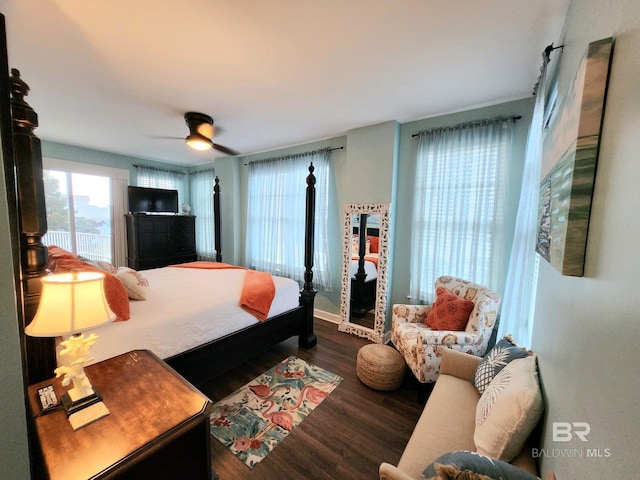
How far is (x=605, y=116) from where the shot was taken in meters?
0.67

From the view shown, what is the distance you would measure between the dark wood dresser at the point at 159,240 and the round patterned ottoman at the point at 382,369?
4.36 metres

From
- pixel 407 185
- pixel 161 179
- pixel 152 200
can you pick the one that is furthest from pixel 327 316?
pixel 161 179

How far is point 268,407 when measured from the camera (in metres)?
1.96

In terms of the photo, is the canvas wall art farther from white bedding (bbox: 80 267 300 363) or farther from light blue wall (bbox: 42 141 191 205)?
light blue wall (bbox: 42 141 191 205)

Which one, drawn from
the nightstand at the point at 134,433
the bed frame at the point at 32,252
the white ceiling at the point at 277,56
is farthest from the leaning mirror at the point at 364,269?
the nightstand at the point at 134,433

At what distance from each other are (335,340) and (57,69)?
363 cm

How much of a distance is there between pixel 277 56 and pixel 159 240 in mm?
4284

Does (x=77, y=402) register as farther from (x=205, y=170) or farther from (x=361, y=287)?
(x=205, y=170)

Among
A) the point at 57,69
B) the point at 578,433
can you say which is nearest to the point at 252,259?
the point at 57,69

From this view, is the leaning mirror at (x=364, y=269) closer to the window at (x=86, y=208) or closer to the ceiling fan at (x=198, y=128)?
the ceiling fan at (x=198, y=128)

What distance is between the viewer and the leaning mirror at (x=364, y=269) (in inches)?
118

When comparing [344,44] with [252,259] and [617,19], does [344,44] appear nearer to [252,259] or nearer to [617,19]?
[617,19]

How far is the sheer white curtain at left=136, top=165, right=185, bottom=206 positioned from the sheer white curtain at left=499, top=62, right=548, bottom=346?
→ 5954mm

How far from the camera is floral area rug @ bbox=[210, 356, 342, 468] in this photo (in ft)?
5.41
